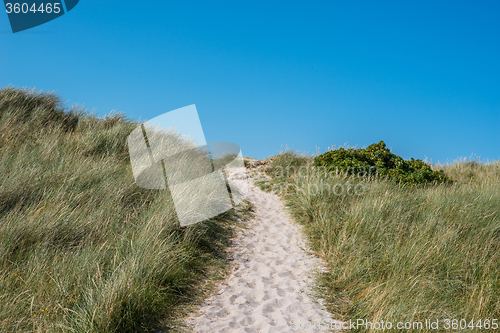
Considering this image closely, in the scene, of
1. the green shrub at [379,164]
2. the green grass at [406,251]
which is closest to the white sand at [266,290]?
the green grass at [406,251]

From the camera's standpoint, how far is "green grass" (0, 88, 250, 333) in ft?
12.0

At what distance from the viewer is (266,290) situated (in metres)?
5.11

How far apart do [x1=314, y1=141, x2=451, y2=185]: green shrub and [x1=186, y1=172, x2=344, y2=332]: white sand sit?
3.94 m

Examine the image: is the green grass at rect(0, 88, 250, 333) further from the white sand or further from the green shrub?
the green shrub

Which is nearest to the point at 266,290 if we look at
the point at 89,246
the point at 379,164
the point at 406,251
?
the point at 406,251

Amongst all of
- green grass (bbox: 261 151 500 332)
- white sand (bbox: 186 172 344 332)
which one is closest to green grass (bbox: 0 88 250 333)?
white sand (bbox: 186 172 344 332)

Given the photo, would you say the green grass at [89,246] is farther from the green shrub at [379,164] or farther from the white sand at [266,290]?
the green shrub at [379,164]

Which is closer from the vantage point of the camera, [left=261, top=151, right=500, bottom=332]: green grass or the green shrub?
[left=261, top=151, right=500, bottom=332]: green grass

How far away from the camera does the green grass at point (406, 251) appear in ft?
13.7

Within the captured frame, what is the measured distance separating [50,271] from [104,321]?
134cm

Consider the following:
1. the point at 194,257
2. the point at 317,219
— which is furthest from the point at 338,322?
the point at 317,219

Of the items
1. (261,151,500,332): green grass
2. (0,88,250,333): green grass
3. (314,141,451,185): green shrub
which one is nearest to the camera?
(0,88,250,333): green grass

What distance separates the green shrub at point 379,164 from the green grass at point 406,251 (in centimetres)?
165

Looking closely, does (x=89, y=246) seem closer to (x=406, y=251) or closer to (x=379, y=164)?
(x=406, y=251)
